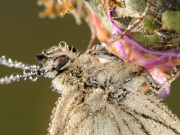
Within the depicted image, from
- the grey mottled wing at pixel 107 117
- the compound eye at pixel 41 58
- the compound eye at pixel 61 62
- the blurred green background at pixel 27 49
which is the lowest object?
the grey mottled wing at pixel 107 117

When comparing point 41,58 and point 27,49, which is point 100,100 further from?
point 27,49

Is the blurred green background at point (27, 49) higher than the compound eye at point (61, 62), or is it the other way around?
the blurred green background at point (27, 49)

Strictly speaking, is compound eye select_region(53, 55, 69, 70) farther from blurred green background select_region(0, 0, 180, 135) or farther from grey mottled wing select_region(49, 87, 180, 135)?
blurred green background select_region(0, 0, 180, 135)

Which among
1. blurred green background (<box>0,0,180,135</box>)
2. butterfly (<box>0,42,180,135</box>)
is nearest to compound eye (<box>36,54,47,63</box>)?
butterfly (<box>0,42,180,135</box>)

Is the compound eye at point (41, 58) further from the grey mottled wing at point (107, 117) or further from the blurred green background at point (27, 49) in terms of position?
the blurred green background at point (27, 49)

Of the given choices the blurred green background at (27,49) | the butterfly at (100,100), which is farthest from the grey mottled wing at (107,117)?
the blurred green background at (27,49)

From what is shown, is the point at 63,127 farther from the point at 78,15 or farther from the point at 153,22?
the point at 78,15
